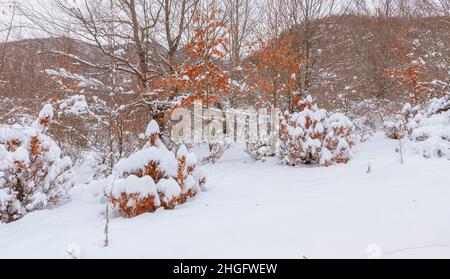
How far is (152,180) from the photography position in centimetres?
299

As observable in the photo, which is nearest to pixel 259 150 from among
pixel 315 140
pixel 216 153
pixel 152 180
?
pixel 216 153

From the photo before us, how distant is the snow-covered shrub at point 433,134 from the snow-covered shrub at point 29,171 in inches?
215

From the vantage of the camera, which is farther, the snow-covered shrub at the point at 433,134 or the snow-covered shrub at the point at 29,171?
the snow-covered shrub at the point at 433,134

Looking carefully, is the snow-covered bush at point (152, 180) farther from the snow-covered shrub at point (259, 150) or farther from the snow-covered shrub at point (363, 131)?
the snow-covered shrub at point (363, 131)

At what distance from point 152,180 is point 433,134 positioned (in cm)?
454

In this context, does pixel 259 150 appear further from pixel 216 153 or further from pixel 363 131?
pixel 363 131

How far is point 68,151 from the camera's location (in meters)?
8.21

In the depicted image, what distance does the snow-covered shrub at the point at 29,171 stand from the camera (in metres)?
3.74

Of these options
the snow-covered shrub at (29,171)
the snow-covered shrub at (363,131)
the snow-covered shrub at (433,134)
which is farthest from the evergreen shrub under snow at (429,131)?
the snow-covered shrub at (29,171)

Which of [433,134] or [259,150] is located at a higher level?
[433,134]

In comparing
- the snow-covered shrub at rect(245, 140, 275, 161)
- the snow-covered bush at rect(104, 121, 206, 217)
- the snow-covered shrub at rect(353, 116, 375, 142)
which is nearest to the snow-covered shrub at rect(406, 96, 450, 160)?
the snow-covered shrub at rect(353, 116, 375, 142)

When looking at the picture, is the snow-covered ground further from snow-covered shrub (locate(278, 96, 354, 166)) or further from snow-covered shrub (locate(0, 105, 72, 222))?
snow-covered shrub (locate(278, 96, 354, 166))
